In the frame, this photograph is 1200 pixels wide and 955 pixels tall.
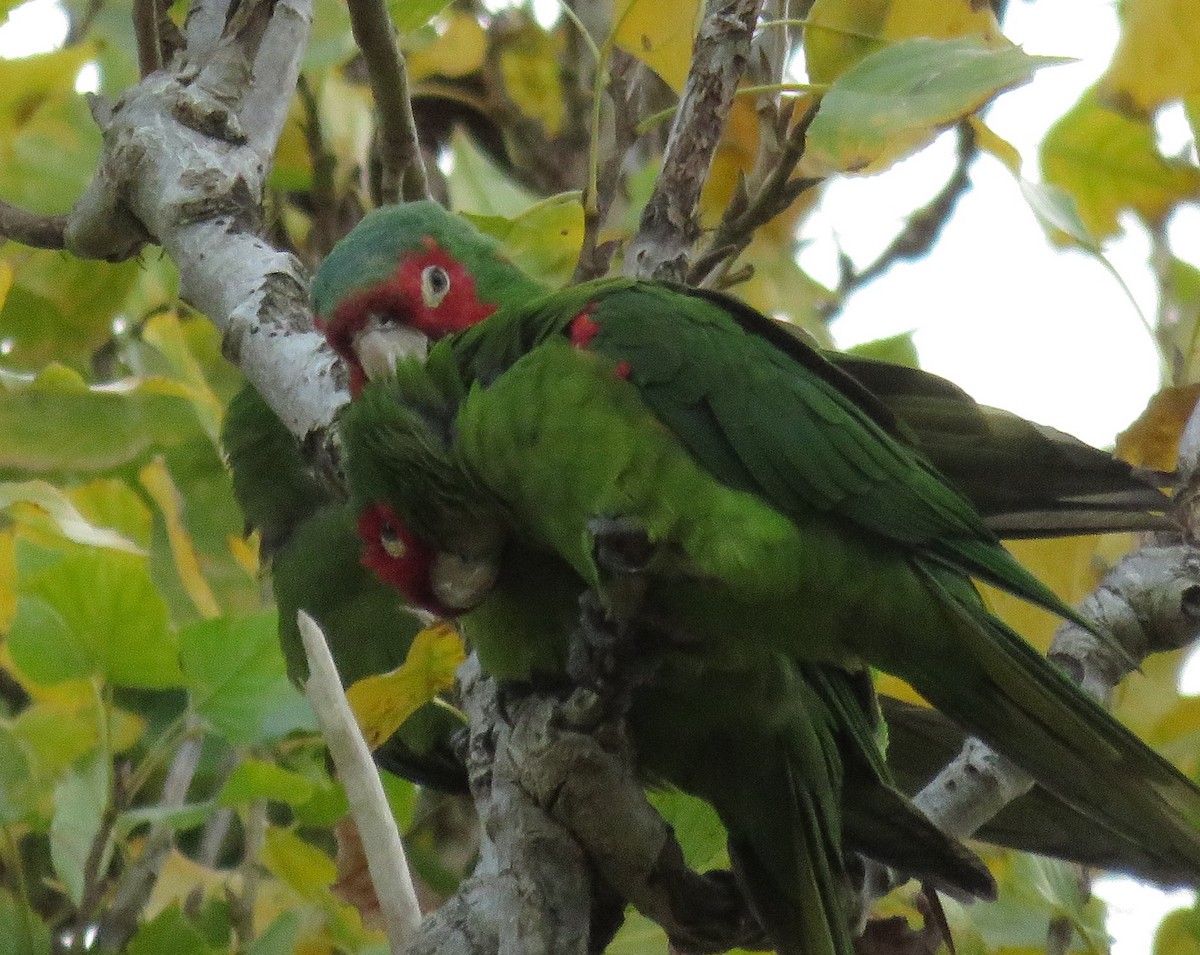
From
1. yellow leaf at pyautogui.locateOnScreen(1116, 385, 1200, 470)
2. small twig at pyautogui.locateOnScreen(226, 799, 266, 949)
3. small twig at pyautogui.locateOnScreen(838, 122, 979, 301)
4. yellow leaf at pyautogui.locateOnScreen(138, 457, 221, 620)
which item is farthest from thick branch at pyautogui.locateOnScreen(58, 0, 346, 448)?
small twig at pyautogui.locateOnScreen(838, 122, 979, 301)

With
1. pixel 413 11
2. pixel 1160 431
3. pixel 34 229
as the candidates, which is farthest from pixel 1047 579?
pixel 34 229

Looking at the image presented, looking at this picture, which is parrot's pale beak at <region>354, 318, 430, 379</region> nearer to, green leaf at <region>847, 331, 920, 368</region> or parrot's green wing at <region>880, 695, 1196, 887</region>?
green leaf at <region>847, 331, 920, 368</region>

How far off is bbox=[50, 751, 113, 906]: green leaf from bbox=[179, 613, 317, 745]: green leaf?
218 mm

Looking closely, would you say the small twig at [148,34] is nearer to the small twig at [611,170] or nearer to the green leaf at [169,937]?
the small twig at [611,170]

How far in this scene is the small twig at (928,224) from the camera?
3699mm

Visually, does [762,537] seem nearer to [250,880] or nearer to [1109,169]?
[1109,169]

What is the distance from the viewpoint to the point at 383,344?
2.81m

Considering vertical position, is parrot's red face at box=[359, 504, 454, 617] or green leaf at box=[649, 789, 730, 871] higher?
parrot's red face at box=[359, 504, 454, 617]

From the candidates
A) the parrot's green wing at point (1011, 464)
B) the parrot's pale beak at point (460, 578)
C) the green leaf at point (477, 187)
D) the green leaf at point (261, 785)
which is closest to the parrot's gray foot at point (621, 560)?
the parrot's pale beak at point (460, 578)

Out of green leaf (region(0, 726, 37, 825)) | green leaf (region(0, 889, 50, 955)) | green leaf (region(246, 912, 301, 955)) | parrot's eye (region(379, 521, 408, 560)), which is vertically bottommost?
green leaf (region(0, 889, 50, 955))

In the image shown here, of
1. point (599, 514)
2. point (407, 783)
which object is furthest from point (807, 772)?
point (407, 783)

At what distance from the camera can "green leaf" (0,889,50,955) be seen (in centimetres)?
243

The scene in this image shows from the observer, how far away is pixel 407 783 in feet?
9.73

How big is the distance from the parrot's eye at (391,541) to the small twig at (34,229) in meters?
0.88
